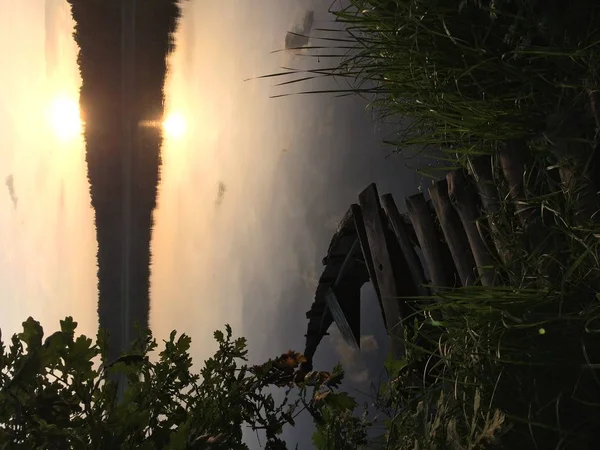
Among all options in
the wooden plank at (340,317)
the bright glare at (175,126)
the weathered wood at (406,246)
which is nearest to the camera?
the weathered wood at (406,246)

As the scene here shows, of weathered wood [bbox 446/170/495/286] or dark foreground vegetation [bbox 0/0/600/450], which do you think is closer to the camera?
dark foreground vegetation [bbox 0/0/600/450]

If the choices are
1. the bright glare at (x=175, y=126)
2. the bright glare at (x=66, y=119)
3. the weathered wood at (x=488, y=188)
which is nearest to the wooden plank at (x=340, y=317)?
the weathered wood at (x=488, y=188)

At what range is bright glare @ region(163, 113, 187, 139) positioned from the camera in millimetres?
1809

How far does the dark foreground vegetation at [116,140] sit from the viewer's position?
2002 millimetres

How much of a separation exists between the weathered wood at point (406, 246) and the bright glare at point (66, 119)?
5.51 feet

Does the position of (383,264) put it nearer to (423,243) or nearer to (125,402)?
(423,243)

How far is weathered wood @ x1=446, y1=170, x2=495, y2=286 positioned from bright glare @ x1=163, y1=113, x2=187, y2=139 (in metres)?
1.42

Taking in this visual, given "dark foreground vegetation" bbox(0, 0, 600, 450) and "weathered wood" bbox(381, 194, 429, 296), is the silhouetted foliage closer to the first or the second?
"dark foreground vegetation" bbox(0, 0, 600, 450)

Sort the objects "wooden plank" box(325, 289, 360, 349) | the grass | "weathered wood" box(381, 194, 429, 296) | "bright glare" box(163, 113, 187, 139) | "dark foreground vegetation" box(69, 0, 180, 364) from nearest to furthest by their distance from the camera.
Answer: the grass → "weathered wood" box(381, 194, 429, 296) → "wooden plank" box(325, 289, 360, 349) → "bright glare" box(163, 113, 187, 139) → "dark foreground vegetation" box(69, 0, 180, 364)

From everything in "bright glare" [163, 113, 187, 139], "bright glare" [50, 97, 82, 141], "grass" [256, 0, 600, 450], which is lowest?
"grass" [256, 0, 600, 450]

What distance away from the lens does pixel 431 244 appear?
1.86 feet

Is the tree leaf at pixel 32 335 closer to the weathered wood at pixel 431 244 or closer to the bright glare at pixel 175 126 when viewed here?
the weathered wood at pixel 431 244

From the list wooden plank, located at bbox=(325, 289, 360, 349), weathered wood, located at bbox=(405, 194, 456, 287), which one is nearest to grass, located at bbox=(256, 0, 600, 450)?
weathered wood, located at bbox=(405, 194, 456, 287)

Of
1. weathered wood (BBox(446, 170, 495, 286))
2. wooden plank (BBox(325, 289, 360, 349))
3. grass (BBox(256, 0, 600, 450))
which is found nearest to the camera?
grass (BBox(256, 0, 600, 450))
